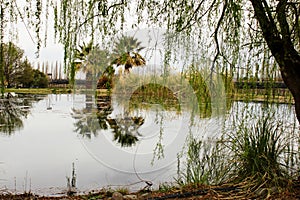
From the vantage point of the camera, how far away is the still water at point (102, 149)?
385 centimetres

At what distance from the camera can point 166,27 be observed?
7.28ft

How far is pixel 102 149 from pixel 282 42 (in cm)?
435

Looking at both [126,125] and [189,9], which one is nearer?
[189,9]

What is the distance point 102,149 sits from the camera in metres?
5.91

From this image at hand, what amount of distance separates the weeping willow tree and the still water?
0.41 m

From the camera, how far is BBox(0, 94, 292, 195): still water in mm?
3854

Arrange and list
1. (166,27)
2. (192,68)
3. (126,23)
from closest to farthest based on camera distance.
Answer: (126,23) < (166,27) < (192,68)

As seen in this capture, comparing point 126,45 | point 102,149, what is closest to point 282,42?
point 126,45

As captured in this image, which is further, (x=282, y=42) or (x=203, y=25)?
(x=203, y=25)

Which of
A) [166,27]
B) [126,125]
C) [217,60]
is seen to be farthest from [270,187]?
[126,125]

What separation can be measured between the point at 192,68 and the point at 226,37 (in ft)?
1.06

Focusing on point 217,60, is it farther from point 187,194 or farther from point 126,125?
point 126,125

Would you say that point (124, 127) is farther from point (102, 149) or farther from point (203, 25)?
point (203, 25)

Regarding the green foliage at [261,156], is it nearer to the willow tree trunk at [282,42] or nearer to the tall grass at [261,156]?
the tall grass at [261,156]
